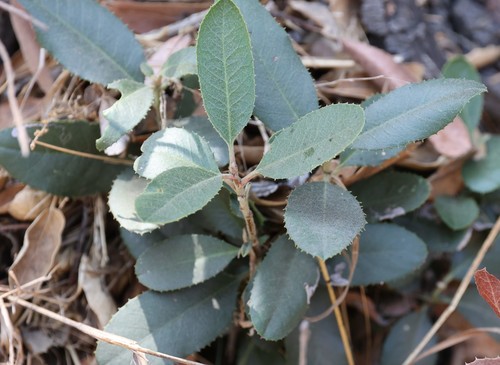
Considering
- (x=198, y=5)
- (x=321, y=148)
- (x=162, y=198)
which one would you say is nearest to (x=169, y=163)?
(x=162, y=198)

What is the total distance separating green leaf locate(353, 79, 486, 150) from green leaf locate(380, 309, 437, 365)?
42cm

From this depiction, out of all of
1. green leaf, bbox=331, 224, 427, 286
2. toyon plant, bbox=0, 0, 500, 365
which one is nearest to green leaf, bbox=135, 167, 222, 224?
toyon plant, bbox=0, 0, 500, 365

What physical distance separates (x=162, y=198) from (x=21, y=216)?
414mm

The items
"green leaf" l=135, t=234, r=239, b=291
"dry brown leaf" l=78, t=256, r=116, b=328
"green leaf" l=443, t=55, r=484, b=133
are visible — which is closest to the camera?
"green leaf" l=135, t=234, r=239, b=291

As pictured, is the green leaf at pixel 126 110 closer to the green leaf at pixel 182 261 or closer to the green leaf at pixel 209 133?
the green leaf at pixel 209 133

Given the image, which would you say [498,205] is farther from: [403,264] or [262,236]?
[262,236]

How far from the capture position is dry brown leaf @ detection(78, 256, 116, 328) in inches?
35.8

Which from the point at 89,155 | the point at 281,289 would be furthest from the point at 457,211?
the point at 89,155

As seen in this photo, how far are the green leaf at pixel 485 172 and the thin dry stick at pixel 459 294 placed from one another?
0.06 m

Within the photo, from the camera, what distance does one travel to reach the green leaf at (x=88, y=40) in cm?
85

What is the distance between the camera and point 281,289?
0.77 meters

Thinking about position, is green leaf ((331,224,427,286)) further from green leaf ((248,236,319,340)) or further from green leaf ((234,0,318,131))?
green leaf ((234,0,318,131))

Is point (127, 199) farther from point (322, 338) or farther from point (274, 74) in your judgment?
point (322, 338)

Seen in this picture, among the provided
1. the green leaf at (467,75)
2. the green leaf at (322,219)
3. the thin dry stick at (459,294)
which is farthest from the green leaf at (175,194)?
the green leaf at (467,75)
